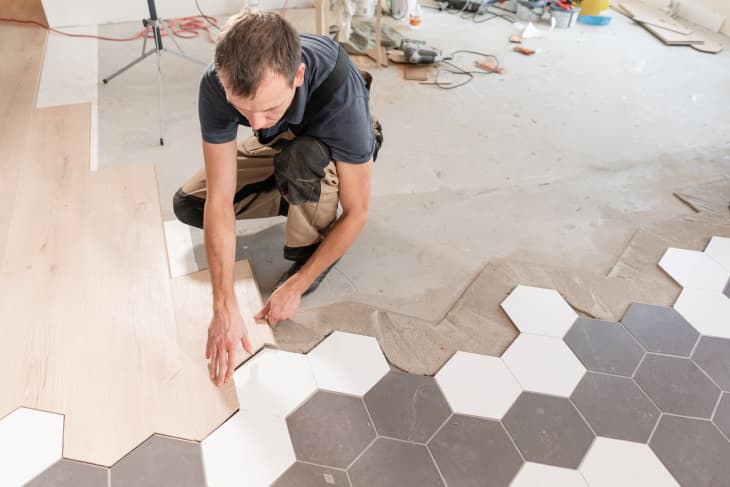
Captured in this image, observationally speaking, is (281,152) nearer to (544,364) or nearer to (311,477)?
(311,477)

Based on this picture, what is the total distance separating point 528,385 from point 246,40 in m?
1.18

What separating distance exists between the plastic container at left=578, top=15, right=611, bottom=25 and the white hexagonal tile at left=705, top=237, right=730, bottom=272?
8.74 ft

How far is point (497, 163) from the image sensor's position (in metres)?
2.46

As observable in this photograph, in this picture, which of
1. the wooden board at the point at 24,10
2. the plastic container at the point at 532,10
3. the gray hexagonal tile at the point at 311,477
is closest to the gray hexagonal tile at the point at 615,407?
the gray hexagonal tile at the point at 311,477

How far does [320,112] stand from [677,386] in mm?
1293

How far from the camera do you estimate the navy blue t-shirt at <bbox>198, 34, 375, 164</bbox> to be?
1286mm

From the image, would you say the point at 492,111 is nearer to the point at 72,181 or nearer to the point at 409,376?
the point at 409,376

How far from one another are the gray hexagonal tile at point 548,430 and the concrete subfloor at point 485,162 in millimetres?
207

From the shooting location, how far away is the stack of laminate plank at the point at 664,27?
12.1 ft

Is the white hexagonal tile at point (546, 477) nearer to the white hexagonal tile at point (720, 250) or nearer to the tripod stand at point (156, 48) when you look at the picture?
the white hexagonal tile at point (720, 250)

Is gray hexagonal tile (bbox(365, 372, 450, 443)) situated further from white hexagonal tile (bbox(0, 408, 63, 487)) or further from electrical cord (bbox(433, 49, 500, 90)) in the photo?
electrical cord (bbox(433, 49, 500, 90))

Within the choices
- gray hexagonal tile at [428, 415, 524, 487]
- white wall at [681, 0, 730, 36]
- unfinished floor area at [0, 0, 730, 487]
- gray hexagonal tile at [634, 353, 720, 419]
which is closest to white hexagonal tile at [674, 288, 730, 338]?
unfinished floor area at [0, 0, 730, 487]

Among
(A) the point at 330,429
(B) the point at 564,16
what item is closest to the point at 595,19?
(B) the point at 564,16

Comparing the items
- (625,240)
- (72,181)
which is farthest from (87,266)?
(625,240)
